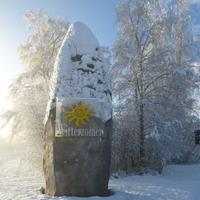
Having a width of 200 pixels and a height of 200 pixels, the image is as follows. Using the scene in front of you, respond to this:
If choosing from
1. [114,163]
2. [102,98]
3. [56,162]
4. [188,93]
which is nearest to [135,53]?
[188,93]

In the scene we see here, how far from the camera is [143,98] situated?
15367 mm

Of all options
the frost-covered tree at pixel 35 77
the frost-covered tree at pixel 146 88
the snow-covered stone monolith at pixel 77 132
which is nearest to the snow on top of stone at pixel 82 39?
the snow-covered stone monolith at pixel 77 132

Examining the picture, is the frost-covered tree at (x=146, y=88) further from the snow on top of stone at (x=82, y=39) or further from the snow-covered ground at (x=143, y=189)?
the snow on top of stone at (x=82, y=39)

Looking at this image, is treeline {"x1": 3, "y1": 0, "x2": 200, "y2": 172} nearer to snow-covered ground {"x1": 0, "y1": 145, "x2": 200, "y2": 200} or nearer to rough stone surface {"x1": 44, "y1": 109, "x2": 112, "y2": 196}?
snow-covered ground {"x1": 0, "y1": 145, "x2": 200, "y2": 200}

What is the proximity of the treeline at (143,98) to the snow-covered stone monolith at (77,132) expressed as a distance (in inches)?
186

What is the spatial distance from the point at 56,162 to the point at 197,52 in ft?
37.6

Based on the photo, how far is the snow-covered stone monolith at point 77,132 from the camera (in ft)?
32.7

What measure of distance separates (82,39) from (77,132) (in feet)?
9.53

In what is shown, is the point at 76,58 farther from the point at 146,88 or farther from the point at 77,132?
the point at 146,88

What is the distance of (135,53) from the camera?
51.6 ft

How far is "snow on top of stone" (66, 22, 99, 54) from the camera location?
36.8ft

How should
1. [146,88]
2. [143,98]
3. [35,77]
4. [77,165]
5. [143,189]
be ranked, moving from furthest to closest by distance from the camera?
[35,77] < [146,88] < [143,98] < [143,189] < [77,165]

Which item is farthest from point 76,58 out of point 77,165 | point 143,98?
point 143,98

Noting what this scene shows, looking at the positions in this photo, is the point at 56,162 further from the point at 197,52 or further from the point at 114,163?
the point at 197,52
